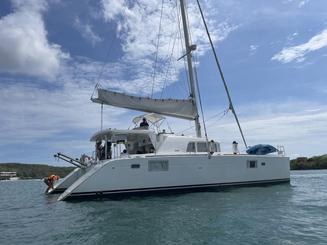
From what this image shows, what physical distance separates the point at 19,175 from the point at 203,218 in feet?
358

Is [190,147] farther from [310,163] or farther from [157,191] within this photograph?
[310,163]

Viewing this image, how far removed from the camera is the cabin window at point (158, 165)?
682 inches

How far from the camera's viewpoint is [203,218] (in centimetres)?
1124

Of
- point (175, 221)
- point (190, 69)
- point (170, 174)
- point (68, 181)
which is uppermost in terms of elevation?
point (190, 69)

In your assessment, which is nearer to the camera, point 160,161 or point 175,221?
point 175,221

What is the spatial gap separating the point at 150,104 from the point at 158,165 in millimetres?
3720

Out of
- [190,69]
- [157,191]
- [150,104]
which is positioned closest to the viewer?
Answer: [157,191]

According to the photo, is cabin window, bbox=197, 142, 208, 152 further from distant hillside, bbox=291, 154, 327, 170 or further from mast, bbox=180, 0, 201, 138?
distant hillside, bbox=291, 154, 327, 170

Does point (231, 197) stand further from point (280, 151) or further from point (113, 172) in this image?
point (280, 151)

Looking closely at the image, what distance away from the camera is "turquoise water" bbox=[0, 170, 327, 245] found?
351 inches

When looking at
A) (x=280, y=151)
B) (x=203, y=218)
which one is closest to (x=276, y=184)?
(x=280, y=151)

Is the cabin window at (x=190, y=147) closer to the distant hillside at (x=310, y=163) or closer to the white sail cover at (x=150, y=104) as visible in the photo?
the white sail cover at (x=150, y=104)

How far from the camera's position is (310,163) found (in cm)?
5691

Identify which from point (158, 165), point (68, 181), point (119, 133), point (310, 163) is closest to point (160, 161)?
point (158, 165)
